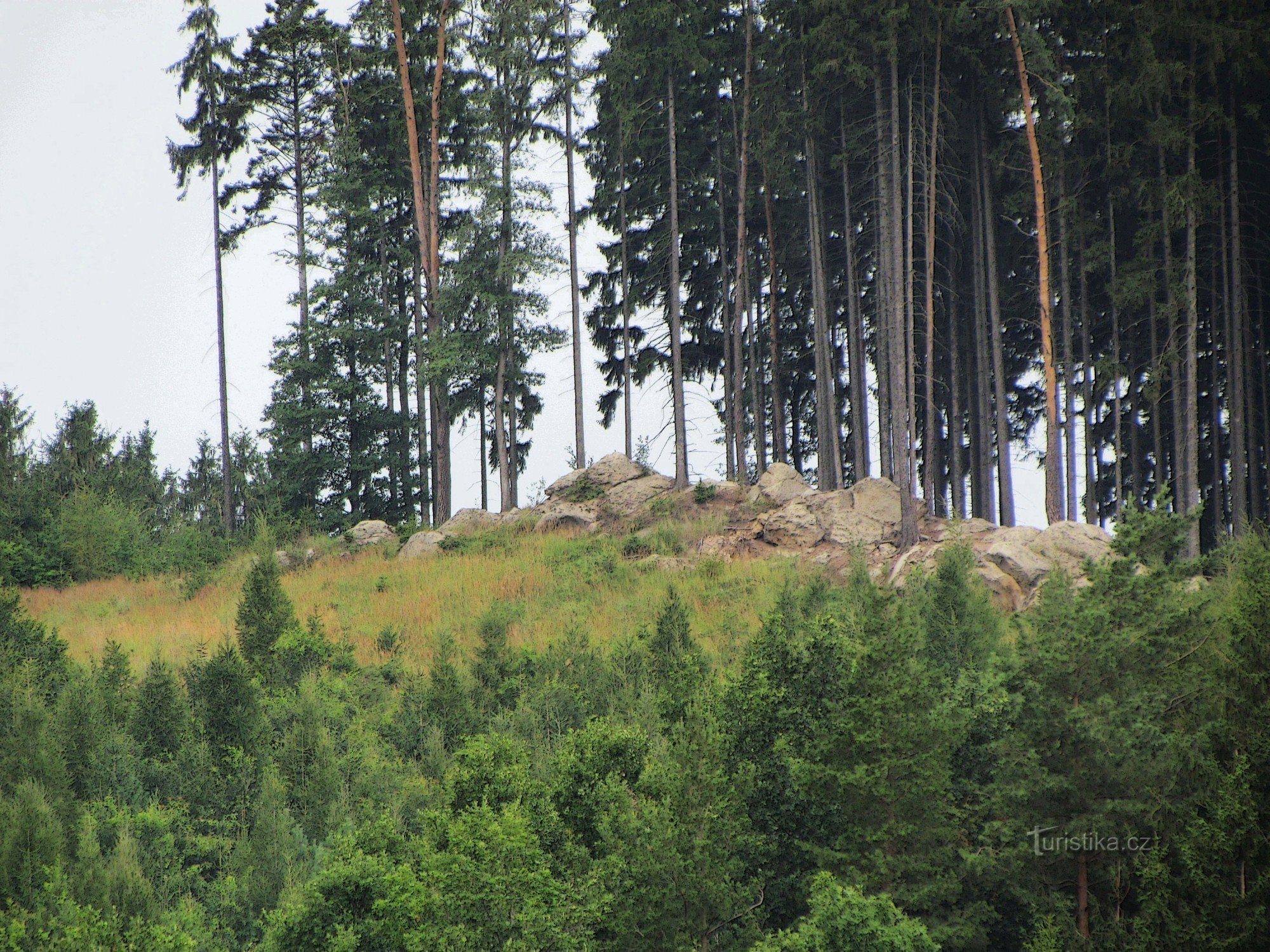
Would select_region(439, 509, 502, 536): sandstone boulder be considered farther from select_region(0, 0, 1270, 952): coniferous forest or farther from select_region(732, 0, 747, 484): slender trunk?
select_region(732, 0, 747, 484): slender trunk

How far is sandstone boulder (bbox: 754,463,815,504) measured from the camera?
26188mm

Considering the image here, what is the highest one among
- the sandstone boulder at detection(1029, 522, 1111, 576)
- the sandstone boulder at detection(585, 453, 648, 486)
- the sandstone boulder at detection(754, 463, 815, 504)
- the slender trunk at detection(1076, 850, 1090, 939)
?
the sandstone boulder at detection(585, 453, 648, 486)

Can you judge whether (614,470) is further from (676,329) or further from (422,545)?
(422,545)

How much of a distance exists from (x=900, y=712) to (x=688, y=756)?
201 cm

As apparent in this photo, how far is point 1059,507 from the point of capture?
76.1 feet

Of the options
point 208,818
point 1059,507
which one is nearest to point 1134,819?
point 208,818

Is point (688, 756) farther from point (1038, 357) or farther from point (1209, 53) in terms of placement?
point (1038, 357)

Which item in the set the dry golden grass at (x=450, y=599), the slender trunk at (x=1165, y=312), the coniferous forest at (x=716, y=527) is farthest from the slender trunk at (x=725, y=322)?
the slender trunk at (x=1165, y=312)

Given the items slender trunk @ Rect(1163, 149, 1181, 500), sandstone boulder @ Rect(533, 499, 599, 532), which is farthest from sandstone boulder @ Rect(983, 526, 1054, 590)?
sandstone boulder @ Rect(533, 499, 599, 532)

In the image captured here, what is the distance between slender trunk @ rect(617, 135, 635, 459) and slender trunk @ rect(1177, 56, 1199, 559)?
50.7 ft

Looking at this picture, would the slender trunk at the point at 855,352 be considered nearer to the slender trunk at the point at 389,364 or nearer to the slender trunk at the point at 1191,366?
the slender trunk at the point at 1191,366

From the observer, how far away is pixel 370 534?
29062 millimetres

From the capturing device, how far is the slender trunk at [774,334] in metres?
32.6

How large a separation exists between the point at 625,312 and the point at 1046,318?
14.1 m
